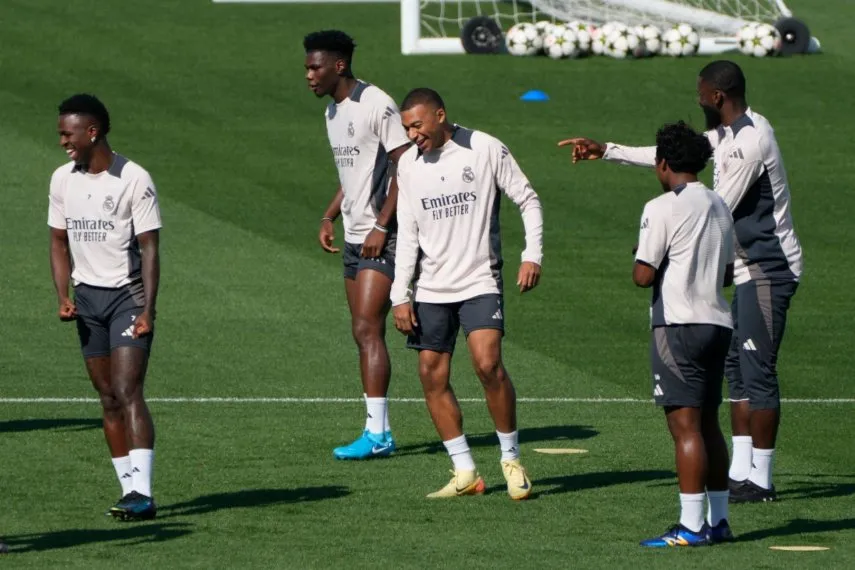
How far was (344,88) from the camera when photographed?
1178 cm

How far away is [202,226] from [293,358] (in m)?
5.65

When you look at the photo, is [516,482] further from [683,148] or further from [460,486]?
[683,148]

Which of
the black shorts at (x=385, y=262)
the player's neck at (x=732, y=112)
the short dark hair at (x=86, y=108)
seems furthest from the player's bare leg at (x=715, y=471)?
the short dark hair at (x=86, y=108)

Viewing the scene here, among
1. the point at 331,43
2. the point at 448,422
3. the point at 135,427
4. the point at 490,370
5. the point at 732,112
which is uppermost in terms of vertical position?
the point at 331,43

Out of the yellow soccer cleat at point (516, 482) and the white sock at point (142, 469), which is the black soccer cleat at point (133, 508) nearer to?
the white sock at point (142, 469)

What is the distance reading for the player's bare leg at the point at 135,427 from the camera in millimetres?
9547

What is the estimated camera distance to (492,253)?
10219mm

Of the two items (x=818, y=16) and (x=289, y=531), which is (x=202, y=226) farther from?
A: (x=818, y=16)

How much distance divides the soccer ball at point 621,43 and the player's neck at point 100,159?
1999 cm

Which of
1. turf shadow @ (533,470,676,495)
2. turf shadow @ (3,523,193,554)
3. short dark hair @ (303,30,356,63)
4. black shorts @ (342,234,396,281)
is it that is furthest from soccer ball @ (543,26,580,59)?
turf shadow @ (3,523,193,554)

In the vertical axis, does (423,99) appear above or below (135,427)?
above

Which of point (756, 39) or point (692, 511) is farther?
point (756, 39)

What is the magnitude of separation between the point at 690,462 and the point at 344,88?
13.0 ft

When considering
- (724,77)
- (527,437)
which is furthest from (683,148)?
(527,437)
